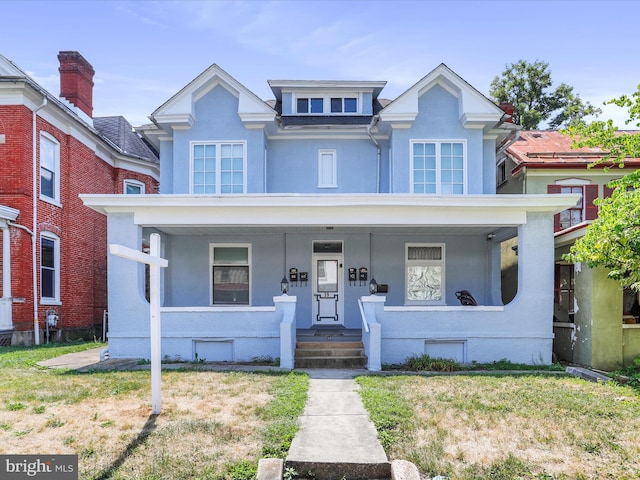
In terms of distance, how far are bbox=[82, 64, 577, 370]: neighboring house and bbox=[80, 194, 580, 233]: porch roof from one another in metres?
0.03

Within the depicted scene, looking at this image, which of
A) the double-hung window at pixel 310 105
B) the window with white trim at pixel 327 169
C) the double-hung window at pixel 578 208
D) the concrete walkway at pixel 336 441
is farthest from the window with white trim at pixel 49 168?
the double-hung window at pixel 578 208

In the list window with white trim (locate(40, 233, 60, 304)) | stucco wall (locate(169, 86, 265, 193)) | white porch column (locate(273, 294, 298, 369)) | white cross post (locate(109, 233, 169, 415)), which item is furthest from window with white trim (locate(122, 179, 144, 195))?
white cross post (locate(109, 233, 169, 415))

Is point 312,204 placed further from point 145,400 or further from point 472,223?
point 145,400

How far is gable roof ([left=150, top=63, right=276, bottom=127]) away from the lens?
42.7 ft

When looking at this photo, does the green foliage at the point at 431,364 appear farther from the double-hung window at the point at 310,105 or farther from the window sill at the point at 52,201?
the window sill at the point at 52,201

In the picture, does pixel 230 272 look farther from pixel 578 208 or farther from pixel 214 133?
pixel 578 208

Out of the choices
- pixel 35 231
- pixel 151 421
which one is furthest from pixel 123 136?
pixel 151 421

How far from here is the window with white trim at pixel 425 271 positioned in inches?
537

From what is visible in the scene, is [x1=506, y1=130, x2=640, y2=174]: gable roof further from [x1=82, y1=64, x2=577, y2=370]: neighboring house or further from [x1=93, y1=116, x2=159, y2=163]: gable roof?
[x1=93, y1=116, x2=159, y2=163]: gable roof

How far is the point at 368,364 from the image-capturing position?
10055 millimetres

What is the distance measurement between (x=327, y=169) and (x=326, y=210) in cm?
349

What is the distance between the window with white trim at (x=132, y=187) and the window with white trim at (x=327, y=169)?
9654 millimetres

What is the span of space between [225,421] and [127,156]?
15.8 metres

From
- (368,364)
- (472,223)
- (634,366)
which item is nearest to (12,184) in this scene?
(368,364)
